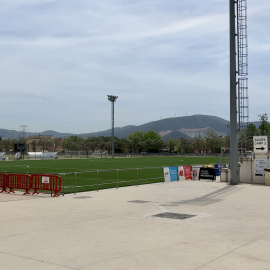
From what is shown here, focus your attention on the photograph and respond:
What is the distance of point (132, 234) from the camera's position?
34.2 ft

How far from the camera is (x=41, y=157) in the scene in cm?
9462

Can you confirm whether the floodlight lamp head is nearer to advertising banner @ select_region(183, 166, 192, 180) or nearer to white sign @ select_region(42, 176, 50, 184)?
advertising banner @ select_region(183, 166, 192, 180)

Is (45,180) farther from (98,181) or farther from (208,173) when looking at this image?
(208,173)

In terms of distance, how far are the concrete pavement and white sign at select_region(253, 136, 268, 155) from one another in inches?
389

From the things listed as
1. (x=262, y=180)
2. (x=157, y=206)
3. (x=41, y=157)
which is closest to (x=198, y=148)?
(x=41, y=157)

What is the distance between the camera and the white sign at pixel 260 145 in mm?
27109

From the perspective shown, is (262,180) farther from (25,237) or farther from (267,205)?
(25,237)

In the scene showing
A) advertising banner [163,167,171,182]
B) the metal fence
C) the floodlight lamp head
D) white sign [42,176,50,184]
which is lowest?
the metal fence

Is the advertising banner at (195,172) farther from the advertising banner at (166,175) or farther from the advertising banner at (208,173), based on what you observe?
the advertising banner at (166,175)

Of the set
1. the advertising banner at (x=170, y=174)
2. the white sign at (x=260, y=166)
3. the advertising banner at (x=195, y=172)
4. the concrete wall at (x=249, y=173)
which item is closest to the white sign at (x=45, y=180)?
the advertising banner at (x=170, y=174)

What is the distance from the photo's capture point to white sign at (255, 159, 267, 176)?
26.9 m

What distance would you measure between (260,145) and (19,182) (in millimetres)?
16554

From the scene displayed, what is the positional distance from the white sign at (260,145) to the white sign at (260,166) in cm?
56

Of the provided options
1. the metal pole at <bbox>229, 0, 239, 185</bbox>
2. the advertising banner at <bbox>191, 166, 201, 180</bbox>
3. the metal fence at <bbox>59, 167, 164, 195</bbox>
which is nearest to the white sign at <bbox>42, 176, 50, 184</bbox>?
the metal fence at <bbox>59, 167, 164, 195</bbox>
